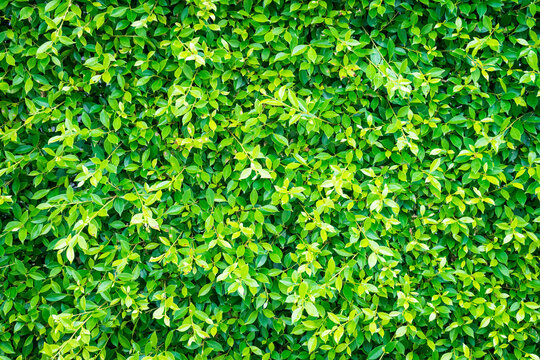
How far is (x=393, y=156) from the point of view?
2.17 m

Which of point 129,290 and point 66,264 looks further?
point 66,264

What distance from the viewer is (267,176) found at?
2002 mm

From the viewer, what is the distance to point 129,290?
2080mm

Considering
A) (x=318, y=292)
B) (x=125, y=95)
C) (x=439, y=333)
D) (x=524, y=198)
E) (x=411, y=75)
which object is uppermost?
(x=411, y=75)

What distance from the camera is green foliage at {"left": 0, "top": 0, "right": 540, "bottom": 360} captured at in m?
2.07

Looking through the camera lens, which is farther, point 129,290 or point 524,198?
point 524,198

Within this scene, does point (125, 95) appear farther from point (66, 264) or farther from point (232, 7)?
point (66, 264)

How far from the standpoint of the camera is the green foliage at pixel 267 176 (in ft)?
6.79

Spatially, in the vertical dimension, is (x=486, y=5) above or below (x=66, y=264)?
above

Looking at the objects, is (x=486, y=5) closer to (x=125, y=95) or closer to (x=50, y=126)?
(x=125, y=95)

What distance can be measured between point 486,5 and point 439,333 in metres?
1.68

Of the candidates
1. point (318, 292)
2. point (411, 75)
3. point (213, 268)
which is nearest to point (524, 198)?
point (411, 75)

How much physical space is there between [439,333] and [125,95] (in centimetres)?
199

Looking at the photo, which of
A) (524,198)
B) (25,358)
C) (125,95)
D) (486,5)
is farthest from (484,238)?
(25,358)
